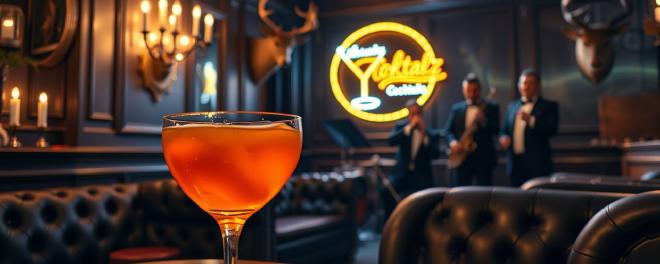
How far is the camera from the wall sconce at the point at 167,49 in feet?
13.8

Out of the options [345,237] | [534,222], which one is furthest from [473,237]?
[345,237]

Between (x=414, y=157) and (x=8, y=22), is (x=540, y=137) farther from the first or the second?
(x=8, y=22)

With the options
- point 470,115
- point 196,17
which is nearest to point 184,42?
point 196,17

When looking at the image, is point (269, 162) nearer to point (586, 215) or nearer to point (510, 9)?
point (586, 215)

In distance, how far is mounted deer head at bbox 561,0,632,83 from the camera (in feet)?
15.3

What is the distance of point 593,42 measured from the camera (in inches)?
189

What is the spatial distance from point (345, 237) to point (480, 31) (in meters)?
3.25

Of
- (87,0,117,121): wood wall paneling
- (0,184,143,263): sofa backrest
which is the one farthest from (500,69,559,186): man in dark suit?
(87,0,117,121): wood wall paneling

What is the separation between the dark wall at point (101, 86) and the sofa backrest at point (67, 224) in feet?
3.99

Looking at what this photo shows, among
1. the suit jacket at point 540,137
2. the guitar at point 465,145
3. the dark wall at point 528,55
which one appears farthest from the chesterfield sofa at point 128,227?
the dark wall at point 528,55

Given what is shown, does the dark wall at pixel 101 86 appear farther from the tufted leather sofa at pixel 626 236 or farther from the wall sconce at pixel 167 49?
the tufted leather sofa at pixel 626 236

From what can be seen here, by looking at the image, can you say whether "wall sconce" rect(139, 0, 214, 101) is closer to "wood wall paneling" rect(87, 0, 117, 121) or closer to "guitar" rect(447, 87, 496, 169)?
"wood wall paneling" rect(87, 0, 117, 121)

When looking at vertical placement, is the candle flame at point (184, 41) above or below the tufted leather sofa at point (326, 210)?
above

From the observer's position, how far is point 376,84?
2.60 ft
